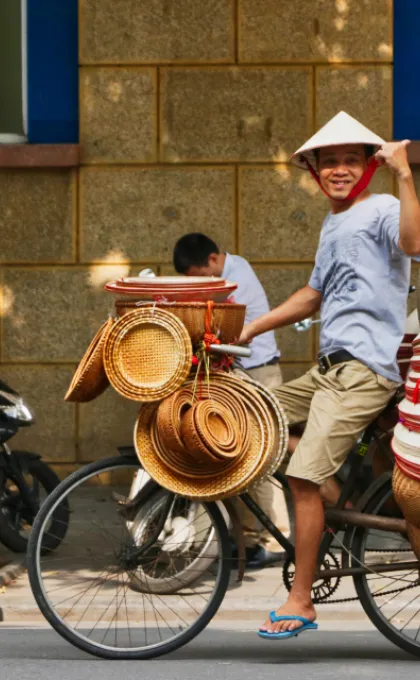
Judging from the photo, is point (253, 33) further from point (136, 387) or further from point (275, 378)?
point (136, 387)

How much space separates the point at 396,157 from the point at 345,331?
75 cm

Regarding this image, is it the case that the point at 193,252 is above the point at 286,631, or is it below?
above

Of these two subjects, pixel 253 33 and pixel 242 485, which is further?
pixel 253 33

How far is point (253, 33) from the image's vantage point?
36.3 ft

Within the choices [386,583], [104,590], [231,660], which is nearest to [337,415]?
[386,583]

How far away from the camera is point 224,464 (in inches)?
233

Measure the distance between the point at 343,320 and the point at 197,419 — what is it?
718mm

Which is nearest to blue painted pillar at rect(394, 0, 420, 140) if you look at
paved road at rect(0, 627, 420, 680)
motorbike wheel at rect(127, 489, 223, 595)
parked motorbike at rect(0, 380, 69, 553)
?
parked motorbike at rect(0, 380, 69, 553)

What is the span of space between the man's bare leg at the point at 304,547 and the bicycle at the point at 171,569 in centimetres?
9

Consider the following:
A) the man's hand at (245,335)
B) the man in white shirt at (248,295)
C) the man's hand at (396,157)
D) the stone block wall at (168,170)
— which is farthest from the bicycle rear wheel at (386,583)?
the stone block wall at (168,170)

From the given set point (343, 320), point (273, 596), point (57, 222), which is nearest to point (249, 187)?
point (57, 222)

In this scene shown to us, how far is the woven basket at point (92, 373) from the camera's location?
5.96 metres

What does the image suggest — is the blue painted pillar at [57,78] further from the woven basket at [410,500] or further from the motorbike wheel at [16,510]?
the woven basket at [410,500]

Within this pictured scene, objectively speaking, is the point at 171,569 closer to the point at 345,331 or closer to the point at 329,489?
the point at 329,489
